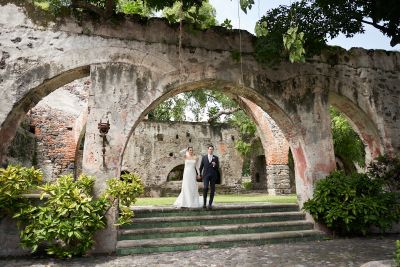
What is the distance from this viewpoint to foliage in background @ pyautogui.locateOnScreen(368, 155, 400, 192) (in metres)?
7.27

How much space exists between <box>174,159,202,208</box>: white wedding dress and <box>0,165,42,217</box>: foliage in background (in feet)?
11.5

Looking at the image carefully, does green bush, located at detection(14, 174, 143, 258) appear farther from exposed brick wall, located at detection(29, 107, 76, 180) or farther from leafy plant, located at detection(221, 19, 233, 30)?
exposed brick wall, located at detection(29, 107, 76, 180)

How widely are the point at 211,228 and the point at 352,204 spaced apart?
2.84 meters

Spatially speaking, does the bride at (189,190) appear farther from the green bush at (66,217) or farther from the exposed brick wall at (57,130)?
the exposed brick wall at (57,130)

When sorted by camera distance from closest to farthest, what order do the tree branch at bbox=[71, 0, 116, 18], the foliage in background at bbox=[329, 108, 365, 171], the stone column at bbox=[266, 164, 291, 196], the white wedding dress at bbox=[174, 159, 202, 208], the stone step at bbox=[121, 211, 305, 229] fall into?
the tree branch at bbox=[71, 0, 116, 18] → the stone step at bbox=[121, 211, 305, 229] → the white wedding dress at bbox=[174, 159, 202, 208] → the stone column at bbox=[266, 164, 291, 196] → the foliage in background at bbox=[329, 108, 365, 171]

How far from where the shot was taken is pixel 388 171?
7336mm

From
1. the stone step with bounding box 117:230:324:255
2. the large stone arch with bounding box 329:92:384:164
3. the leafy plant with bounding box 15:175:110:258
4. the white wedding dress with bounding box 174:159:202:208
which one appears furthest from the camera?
the large stone arch with bounding box 329:92:384:164

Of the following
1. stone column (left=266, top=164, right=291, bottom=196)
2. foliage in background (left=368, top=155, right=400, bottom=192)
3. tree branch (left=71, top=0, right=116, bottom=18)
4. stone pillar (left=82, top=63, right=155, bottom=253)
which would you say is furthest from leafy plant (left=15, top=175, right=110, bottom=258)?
stone column (left=266, top=164, right=291, bottom=196)

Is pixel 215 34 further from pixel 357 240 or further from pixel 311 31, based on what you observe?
pixel 357 240

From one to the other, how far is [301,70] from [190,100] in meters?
18.5

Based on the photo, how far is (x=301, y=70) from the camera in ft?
25.2

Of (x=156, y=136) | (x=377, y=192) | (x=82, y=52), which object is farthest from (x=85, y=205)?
(x=156, y=136)

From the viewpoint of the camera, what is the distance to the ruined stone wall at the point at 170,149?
56.2 feet

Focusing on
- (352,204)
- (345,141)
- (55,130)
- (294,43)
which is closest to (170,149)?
(55,130)
